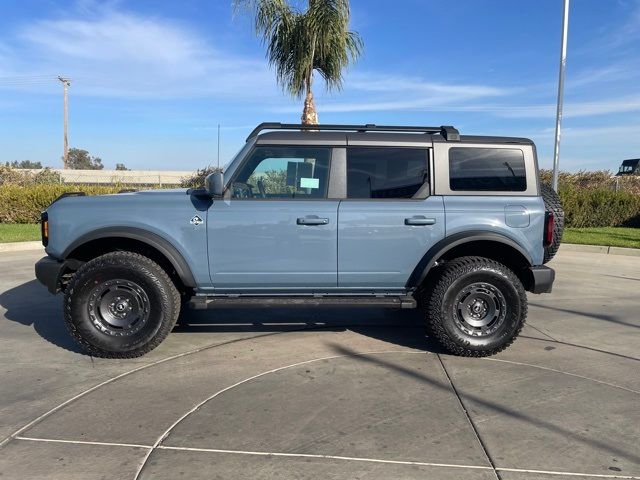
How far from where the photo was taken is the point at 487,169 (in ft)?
16.1

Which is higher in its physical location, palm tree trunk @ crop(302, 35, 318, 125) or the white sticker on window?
palm tree trunk @ crop(302, 35, 318, 125)

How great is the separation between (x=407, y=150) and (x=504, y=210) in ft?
3.45

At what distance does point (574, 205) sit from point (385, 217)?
532 inches

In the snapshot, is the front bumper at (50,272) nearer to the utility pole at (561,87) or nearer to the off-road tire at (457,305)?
the off-road tire at (457,305)

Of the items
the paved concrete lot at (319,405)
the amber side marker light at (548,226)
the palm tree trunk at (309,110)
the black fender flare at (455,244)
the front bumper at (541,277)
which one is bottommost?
the paved concrete lot at (319,405)

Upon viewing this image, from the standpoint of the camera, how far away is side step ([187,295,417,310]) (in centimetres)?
472

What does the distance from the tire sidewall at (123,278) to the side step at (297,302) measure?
306 mm

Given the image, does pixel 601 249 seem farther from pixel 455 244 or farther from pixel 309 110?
pixel 455 244

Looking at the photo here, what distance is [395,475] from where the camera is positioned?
2875mm

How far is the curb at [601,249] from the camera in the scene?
38.7 ft

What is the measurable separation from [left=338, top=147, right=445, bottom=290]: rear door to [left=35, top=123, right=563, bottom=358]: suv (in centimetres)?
1

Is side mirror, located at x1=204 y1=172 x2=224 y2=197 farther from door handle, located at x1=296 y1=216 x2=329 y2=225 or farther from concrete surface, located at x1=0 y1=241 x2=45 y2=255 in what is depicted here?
A: concrete surface, located at x1=0 y1=241 x2=45 y2=255

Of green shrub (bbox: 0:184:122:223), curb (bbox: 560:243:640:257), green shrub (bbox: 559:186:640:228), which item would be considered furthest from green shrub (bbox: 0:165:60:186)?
green shrub (bbox: 559:186:640:228)

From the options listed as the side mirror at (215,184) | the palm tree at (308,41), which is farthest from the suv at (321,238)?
the palm tree at (308,41)
